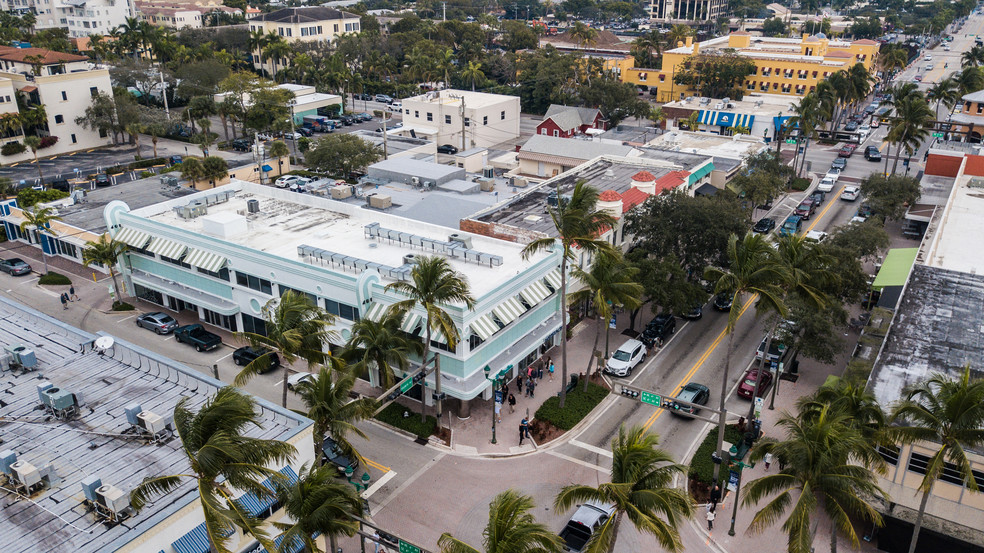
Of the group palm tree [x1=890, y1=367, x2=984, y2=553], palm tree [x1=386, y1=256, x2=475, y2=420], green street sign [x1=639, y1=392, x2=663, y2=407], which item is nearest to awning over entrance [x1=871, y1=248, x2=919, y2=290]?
green street sign [x1=639, y1=392, x2=663, y2=407]

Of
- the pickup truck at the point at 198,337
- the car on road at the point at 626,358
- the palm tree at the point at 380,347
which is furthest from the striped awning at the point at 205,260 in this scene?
the car on road at the point at 626,358

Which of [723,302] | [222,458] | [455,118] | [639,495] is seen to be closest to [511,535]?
[639,495]

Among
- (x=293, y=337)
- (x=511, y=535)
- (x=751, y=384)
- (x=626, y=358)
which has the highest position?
(x=293, y=337)

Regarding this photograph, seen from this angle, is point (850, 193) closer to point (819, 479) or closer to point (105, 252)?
point (819, 479)

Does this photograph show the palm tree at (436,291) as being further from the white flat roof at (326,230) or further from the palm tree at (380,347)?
the white flat roof at (326,230)

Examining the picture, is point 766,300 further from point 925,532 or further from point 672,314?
point 672,314
